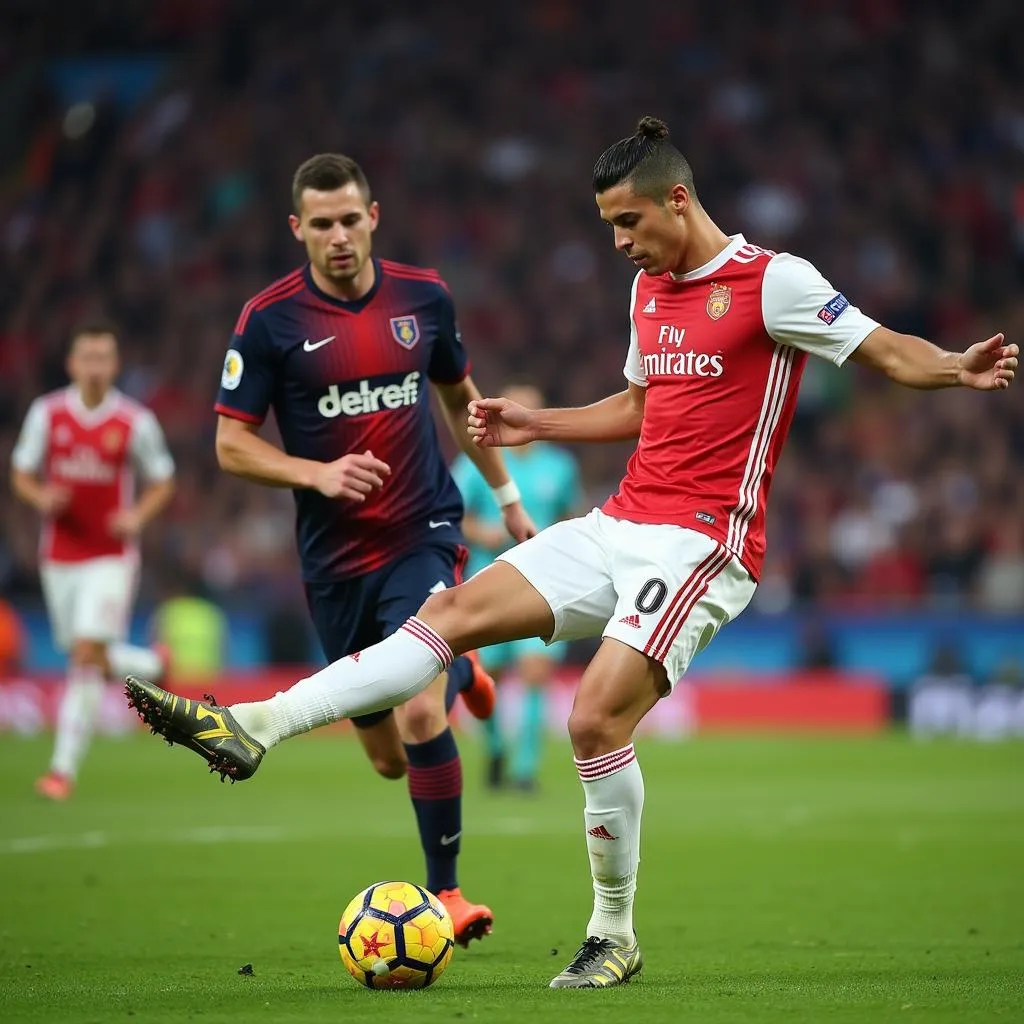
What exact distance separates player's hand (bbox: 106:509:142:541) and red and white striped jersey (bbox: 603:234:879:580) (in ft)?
24.0

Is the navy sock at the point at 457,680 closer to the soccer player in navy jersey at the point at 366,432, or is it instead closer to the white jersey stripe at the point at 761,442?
the soccer player in navy jersey at the point at 366,432

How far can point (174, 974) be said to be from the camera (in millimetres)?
5906

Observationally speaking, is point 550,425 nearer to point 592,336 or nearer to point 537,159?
point 592,336

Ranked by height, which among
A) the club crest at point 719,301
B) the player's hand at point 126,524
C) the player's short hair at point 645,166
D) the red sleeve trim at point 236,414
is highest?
the player's short hair at point 645,166

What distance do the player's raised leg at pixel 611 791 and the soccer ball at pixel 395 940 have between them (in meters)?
0.41

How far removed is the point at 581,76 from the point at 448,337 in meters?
23.8

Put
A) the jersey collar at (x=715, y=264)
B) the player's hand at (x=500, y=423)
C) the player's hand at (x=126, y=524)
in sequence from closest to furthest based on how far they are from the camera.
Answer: the jersey collar at (x=715, y=264), the player's hand at (x=500, y=423), the player's hand at (x=126, y=524)

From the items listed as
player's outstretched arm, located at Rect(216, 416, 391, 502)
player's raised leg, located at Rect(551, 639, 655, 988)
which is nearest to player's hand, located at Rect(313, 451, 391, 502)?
player's outstretched arm, located at Rect(216, 416, 391, 502)

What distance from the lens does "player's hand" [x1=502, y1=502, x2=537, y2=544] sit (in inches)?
282

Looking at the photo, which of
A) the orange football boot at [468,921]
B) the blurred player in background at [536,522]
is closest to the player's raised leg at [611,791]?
the orange football boot at [468,921]

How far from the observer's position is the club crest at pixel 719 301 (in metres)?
5.81

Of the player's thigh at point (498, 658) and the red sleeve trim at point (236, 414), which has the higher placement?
the red sleeve trim at point (236, 414)

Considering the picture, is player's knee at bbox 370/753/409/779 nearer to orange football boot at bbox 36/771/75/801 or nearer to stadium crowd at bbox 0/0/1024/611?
orange football boot at bbox 36/771/75/801

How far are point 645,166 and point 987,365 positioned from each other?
129cm
